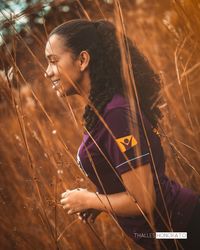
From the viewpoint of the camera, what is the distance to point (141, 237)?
93cm

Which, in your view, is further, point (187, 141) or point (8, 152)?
point (8, 152)

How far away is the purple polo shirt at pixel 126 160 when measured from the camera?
2.71 ft

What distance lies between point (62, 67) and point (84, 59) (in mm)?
75

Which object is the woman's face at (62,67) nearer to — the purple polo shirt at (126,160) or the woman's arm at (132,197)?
the purple polo shirt at (126,160)

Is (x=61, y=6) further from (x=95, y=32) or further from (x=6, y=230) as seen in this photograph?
(x=6, y=230)

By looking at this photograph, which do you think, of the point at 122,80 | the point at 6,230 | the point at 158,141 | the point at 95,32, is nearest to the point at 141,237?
the point at 158,141

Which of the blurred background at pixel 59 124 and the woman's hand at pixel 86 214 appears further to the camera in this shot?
the blurred background at pixel 59 124

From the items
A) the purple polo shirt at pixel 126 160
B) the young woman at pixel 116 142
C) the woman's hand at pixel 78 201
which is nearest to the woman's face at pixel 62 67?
the young woman at pixel 116 142

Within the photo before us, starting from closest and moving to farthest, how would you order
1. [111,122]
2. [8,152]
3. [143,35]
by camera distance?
1. [111,122]
2. [143,35]
3. [8,152]

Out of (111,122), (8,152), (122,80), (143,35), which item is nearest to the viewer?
(111,122)

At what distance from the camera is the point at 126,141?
0.82m

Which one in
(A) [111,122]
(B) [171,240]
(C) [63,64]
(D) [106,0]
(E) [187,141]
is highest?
(D) [106,0]

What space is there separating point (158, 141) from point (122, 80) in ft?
0.62

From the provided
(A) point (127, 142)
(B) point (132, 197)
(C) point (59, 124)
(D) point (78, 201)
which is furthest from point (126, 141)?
(C) point (59, 124)
